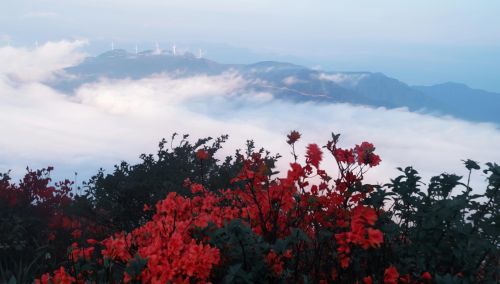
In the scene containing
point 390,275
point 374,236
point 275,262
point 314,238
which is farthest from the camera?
point 314,238

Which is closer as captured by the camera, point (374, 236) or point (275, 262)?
point (374, 236)

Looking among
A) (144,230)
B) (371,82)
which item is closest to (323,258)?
(144,230)

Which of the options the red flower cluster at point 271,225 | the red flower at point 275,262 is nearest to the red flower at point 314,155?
the red flower cluster at point 271,225

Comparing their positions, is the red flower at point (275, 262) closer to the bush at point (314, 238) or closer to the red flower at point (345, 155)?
the bush at point (314, 238)

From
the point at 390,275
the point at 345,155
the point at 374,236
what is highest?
the point at 345,155

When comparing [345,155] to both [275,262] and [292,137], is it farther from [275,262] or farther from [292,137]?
[275,262]

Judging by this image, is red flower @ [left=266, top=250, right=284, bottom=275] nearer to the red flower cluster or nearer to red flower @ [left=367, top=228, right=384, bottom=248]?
the red flower cluster

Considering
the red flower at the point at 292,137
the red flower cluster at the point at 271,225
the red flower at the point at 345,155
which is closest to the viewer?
the red flower cluster at the point at 271,225

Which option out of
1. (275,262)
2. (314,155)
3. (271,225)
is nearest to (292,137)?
(314,155)
